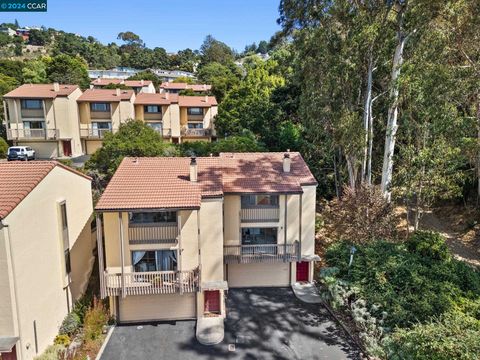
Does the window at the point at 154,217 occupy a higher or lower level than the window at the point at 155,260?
higher

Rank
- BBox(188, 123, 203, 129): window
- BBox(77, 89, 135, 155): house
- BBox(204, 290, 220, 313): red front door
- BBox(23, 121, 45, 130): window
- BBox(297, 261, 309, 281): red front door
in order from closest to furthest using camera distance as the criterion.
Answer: BBox(204, 290, 220, 313): red front door → BBox(297, 261, 309, 281): red front door → BBox(23, 121, 45, 130): window → BBox(77, 89, 135, 155): house → BBox(188, 123, 203, 129): window

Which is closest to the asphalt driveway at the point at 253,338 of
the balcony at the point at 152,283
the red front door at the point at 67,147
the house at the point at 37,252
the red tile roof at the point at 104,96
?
the balcony at the point at 152,283

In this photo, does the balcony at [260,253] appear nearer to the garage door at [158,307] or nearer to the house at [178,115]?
the garage door at [158,307]

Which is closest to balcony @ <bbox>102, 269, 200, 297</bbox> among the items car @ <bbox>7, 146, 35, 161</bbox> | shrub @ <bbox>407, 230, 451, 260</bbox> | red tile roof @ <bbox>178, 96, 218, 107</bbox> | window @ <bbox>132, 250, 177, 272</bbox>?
window @ <bbox>132, 250, 177, 272</bbox>

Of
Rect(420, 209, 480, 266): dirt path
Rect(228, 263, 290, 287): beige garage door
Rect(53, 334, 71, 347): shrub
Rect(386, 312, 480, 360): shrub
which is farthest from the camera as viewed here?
Rect(420, 209, 480, 266): dirt path

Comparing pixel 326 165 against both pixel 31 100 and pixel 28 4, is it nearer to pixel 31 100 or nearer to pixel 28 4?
pixel 28 4

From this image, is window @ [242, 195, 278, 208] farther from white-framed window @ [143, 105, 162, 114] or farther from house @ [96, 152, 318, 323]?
white-framed window @ [143, 105, 162, 114]
